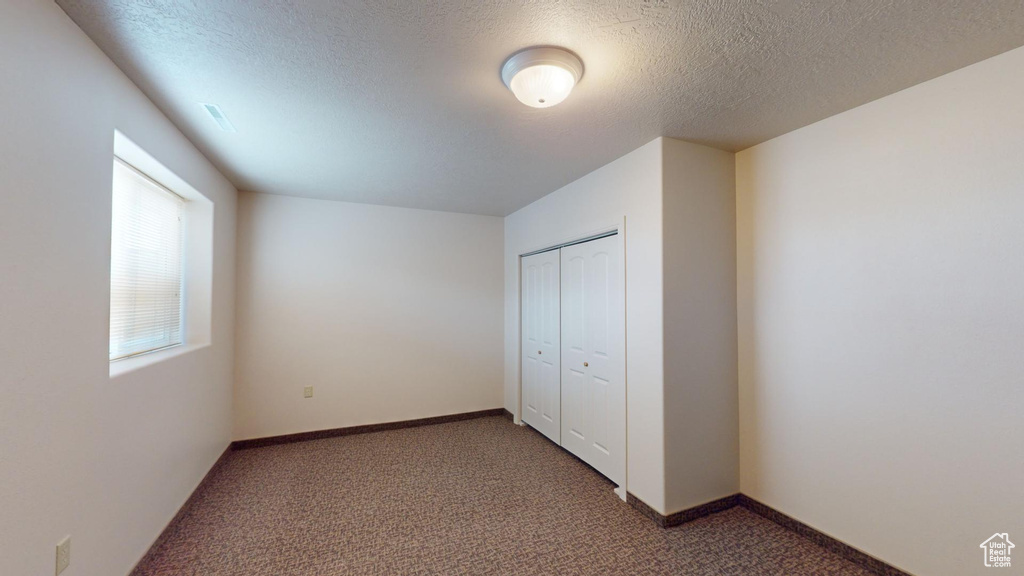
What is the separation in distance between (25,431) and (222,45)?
1.50 metres

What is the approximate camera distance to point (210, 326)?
284 centimetres

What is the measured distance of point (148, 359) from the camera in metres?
2.07

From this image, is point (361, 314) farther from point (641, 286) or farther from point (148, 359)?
point (641, 286)

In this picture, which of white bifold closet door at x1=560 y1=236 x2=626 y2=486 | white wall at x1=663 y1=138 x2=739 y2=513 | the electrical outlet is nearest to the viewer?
the electrical outlet

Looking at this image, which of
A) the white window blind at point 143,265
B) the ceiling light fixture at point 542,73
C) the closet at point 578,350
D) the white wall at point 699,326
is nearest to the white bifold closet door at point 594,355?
the closet at point 578,350

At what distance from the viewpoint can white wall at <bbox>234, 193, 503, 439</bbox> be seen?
11.7 ft

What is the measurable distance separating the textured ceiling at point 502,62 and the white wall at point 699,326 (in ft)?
0.97

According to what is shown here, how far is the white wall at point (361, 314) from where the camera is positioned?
11.7ft

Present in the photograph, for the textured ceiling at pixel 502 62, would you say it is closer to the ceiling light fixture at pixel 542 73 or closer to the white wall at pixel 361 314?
the ceiling light fixture at pixel 542 73

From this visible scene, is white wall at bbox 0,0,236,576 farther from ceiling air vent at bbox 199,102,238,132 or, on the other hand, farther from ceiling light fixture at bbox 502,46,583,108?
ceiling light fixture at bbox 502,46,583,108

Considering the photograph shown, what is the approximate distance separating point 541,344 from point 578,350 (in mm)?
660

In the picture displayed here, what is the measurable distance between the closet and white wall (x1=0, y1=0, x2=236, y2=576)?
2.74 m

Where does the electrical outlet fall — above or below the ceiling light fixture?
below

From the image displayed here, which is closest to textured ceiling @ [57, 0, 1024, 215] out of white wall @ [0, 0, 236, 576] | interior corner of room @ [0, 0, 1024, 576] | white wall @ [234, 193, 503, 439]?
interior corner of room @ [0, 0, 1024, 576]
